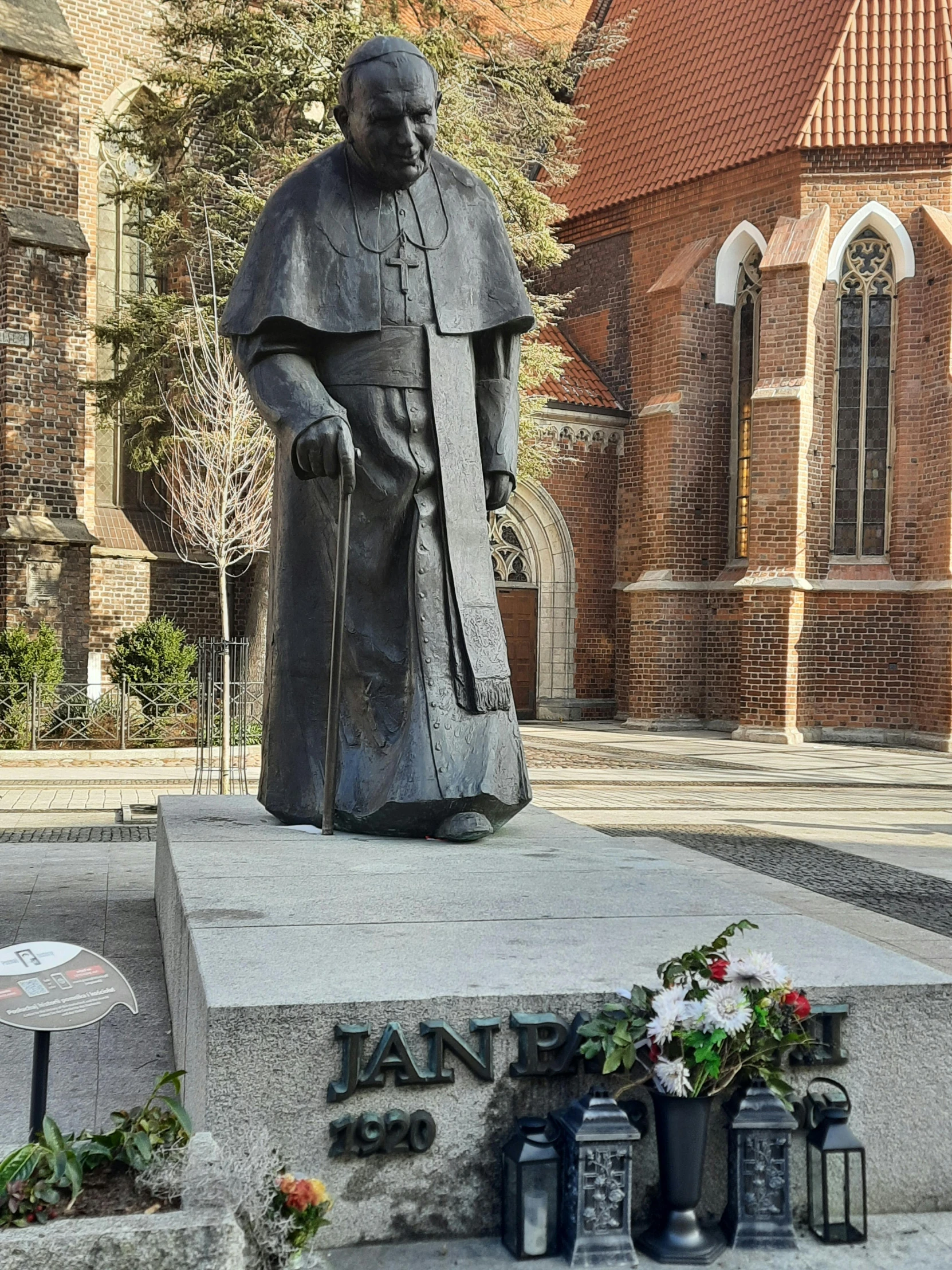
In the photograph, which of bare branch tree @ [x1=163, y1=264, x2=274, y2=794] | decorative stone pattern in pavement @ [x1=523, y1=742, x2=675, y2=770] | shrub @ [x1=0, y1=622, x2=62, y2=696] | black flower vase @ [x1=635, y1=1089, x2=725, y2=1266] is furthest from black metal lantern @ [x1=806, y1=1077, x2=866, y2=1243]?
bare branch tree @ [x1=163, y1=264, x2=274, y2=794]

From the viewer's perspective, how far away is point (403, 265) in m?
4.88

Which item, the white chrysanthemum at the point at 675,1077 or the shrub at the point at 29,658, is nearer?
the white chrysanthemum at the point at 675,1077

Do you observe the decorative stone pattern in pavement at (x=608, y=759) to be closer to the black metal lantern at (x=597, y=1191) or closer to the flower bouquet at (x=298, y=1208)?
the black metal lantern at (x=597, y=1191)

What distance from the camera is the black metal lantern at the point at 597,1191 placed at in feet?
8.64

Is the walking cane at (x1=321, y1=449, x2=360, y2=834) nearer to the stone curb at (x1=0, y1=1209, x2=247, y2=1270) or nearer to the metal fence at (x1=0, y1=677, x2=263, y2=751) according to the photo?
the stone curb at (x1=0, y1=1209, x2=247, y2=1270)

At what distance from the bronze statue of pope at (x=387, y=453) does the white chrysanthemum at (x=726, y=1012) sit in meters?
1.98

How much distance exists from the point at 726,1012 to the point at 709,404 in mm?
20546

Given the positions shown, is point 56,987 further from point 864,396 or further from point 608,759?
point 864,396

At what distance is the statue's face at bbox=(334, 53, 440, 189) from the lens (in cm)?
462

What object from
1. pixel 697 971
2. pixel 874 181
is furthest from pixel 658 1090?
pixel 874 181

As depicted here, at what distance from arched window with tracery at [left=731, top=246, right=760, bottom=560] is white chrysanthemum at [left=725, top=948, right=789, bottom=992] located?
19694 mm

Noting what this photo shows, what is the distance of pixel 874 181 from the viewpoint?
20438 millimetres

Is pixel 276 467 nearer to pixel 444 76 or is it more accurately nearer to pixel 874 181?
pixel 444 76

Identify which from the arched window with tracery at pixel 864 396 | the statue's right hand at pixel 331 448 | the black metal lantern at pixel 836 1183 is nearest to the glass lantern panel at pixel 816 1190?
the black metal lantern at pixel 836 1183
